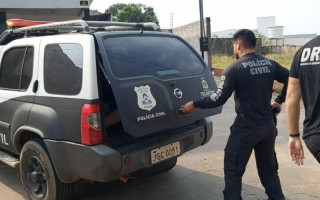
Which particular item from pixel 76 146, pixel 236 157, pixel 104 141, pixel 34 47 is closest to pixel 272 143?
pixel 236 157

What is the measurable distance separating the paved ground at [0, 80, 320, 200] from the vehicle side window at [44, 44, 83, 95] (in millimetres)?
1376

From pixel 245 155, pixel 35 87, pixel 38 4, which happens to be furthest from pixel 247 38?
pixel 38 4

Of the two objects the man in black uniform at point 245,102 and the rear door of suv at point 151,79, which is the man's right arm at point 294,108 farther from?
the rear door of suv at point 151,79

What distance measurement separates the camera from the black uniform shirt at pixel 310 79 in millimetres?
2257

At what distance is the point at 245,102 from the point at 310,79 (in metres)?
0.90

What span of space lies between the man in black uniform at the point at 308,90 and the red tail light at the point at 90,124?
61.6 inches

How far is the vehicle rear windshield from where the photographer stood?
3.27 meters

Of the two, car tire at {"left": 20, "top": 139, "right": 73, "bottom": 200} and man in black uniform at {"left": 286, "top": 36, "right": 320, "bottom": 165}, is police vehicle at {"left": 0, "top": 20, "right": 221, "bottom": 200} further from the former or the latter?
man in black uniform at {"left": 286, "top": 36, "right": 320, "bottom": 165}

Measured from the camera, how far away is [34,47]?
11.8ft

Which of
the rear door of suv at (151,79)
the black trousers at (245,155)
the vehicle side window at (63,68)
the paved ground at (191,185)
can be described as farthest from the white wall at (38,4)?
the black trousers at (245,155)

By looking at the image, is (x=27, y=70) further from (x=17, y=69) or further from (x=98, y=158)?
(x=98, y=158)

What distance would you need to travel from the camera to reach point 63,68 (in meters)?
3.24

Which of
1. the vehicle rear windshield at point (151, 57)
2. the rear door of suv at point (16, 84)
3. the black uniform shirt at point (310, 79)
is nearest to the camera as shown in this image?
the black uniform shirt at point (310, 79)

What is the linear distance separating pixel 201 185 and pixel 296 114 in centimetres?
192
